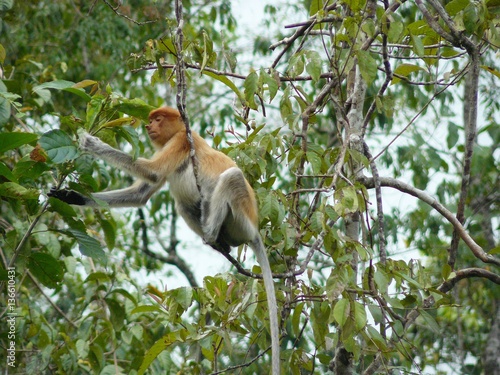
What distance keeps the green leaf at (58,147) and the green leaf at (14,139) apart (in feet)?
0.16

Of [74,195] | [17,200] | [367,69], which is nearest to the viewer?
[367,69]

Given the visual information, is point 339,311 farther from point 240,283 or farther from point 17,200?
point 17,200

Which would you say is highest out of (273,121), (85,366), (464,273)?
(273,121)

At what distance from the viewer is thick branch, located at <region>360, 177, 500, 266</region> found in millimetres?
3342

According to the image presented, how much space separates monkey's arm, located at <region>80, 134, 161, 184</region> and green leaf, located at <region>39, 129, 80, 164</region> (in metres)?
0.65

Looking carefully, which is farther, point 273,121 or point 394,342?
point 273,121

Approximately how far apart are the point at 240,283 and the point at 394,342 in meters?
0.80

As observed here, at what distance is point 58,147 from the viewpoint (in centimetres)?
312

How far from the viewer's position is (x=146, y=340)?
500cm

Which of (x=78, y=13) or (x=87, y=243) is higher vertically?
(x=78, y=13)

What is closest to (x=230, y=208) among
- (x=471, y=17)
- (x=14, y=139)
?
(x=14, y=139)

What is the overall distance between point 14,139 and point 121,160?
1198 millimetres

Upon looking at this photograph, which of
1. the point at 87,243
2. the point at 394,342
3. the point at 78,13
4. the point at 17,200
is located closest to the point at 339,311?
the point at 394,342

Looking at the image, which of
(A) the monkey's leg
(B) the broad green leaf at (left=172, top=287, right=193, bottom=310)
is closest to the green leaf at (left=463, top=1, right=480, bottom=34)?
(A) the monkey's leg
